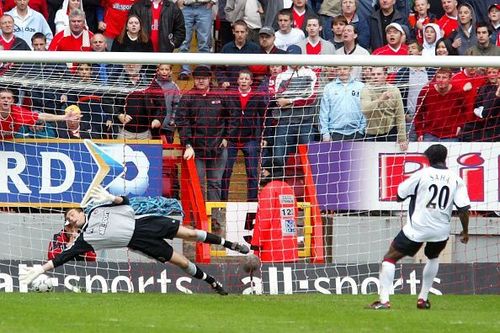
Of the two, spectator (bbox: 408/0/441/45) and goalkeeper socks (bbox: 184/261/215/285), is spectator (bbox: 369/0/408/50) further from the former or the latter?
goalkeeper socks (bbox: 184/261/215/285)

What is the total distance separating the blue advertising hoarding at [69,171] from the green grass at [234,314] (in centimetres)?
233

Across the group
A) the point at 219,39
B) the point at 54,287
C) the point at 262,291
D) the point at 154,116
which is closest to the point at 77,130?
the point at 154,116

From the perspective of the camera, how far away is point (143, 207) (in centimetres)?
1686

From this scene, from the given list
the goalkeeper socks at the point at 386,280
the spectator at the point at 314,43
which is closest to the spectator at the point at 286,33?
Answer: the spectator at the point at 314,43

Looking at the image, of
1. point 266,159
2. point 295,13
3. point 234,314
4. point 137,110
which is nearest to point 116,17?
point 295,13

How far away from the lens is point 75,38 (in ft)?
65.3

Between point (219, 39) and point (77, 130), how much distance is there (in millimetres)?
5085

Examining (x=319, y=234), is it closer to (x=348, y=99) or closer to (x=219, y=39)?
(x=348, y=99)

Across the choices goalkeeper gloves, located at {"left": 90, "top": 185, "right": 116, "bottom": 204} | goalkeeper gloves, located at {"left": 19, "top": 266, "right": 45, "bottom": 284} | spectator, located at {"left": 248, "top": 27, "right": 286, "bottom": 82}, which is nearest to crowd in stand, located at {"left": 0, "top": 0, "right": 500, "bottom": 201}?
spectator, located at {"left": 248, "top": 27, "right": 286, "bottom": 82}

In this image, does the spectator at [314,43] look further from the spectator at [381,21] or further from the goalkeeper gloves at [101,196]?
the goalkeeper gloves at [101,196]

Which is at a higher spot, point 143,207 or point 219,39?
point 219,39

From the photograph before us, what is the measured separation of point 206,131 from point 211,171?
57 cm

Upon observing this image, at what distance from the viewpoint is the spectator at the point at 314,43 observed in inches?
792

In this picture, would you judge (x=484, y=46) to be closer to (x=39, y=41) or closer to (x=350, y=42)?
(x=350, y=42)
